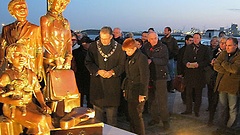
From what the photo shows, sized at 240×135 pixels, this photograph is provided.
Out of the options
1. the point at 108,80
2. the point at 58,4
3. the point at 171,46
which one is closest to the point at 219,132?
the point at 108,80

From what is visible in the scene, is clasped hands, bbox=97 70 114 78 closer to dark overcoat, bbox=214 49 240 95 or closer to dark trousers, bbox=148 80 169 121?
dark trousers, bbox=148 80 169 121

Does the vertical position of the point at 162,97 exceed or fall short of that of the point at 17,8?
it falls short

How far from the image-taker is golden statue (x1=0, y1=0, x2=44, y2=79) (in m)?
2.96

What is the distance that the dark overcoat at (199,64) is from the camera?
19.3ft

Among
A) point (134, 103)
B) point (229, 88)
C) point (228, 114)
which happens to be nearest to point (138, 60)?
point (134, 103)

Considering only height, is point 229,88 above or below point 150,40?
below

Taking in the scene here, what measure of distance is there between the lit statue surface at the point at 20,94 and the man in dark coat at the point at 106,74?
1869mm

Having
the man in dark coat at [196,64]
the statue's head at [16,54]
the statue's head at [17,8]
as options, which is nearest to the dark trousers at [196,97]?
the man in dark coat at [196,64]

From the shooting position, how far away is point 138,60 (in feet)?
14.0

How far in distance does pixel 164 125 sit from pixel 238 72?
1300 millimetres

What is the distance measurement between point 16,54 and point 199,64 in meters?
3.85

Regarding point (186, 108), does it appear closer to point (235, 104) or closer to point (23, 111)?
point (235, 104)

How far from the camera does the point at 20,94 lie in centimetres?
256

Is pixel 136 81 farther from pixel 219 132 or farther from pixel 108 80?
pixel 219 132
